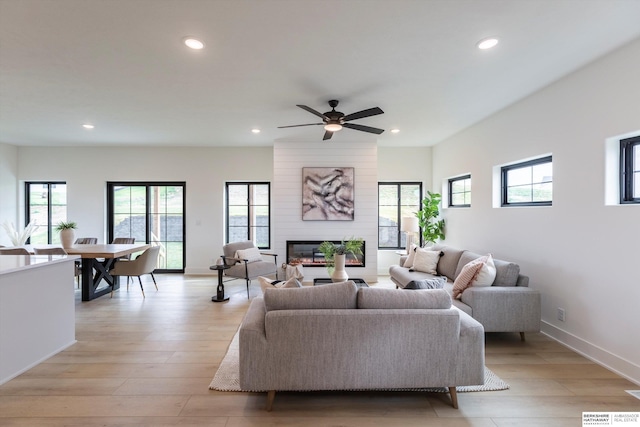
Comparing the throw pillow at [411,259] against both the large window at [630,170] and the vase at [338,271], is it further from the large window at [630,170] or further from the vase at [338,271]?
the large window at [630,170]

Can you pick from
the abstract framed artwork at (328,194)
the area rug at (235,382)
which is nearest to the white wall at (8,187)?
the abstract framed artwork at (328,194)

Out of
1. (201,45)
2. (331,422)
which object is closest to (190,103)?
(201,45)

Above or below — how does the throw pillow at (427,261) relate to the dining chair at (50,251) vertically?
below

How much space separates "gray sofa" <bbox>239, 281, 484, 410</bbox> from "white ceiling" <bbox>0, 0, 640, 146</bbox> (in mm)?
2105

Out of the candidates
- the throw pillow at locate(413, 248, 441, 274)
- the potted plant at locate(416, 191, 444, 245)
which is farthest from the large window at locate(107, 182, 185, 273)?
the potted plant at locate(416, 191, 444, 245)

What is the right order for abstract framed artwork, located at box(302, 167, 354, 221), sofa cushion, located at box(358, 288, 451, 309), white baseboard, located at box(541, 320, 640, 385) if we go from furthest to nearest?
abstract framed artwork, located at box(302, 167, 354, 221)
white baseboard, located at box(541, 320, 640, 385)
sofa cushion, located at box(358, 288, 451, 309)

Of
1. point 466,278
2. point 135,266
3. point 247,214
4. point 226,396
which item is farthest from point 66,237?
point 466,278

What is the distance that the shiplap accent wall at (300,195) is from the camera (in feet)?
19.9

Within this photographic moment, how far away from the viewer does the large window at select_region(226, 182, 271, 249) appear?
22.9 feet

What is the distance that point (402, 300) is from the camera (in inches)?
87.8

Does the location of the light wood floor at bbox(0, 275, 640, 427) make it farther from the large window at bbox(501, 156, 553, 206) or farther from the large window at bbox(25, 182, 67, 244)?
the large window at bbox(25, 182, 67, 244)

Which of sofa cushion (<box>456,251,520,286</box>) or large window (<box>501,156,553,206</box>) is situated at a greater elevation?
large window (<box>501,156,553,206</box>)

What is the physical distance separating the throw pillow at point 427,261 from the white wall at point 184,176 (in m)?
3.62

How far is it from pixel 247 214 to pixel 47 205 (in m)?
4.40
